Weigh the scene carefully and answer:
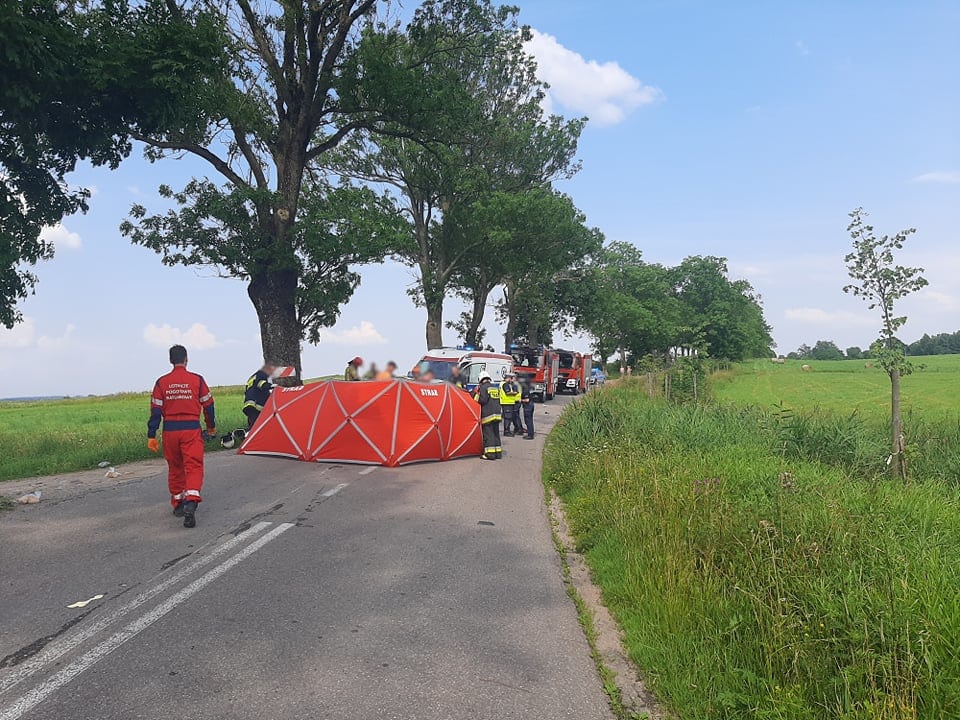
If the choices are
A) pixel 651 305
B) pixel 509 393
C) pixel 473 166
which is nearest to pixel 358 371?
pixel 509 393

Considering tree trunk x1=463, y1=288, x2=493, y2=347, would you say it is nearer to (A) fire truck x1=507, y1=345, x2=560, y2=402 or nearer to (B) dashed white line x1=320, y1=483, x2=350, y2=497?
(A) fire truck x1=507, y1=345, x2=560, y2=402

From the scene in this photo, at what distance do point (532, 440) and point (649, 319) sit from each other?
48.6 meters

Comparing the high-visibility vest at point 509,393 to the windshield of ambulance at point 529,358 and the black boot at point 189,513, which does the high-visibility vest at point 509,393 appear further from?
the windshield of ambulance at point 529,358

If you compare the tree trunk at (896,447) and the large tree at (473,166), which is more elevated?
the large tree at (473,166)

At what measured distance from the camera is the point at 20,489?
32.2 feet

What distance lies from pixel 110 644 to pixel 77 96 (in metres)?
10.7

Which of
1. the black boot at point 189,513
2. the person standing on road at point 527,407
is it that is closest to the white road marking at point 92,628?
the black boot at point 189,513

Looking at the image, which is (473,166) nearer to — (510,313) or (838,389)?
(510,313)

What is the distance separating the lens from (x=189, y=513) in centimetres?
712

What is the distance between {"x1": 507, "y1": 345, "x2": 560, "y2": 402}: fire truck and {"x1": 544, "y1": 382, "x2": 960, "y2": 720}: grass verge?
84.3 ft

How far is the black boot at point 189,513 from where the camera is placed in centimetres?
710

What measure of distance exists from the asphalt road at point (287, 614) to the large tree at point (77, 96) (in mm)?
6440

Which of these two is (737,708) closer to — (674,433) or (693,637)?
(693,637)

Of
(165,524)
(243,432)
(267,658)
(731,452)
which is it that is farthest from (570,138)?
(267,658)
